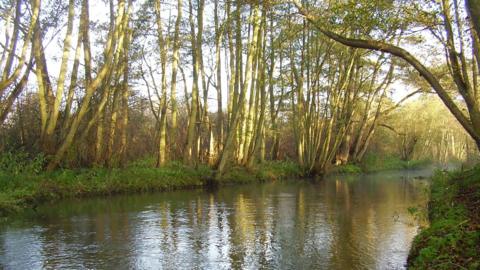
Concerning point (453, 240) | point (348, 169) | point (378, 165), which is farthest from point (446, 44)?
point (378, 165)

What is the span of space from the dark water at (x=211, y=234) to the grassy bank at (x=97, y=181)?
795 mm

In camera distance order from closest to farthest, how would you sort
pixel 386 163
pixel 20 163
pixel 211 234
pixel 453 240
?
pixel 453 240 < pixel 211 234 < pixel 20 163 < pixel 386 163

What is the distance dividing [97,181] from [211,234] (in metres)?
8.81

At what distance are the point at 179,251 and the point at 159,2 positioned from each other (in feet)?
55.3

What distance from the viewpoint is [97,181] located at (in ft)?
57.1

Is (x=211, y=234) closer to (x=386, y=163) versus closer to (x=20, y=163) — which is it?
(x=20, y=163)

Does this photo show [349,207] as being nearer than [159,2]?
Yes

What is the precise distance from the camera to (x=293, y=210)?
543 inches

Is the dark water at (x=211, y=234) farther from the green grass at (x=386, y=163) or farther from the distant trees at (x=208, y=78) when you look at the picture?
the green grass at (x=386, y=163)

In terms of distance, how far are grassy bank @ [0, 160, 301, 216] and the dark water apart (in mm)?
795

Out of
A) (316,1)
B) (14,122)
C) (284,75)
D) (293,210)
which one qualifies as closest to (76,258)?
(293,210)

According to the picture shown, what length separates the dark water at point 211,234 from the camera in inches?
307

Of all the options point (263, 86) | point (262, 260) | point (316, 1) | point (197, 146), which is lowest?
point (262, 260)

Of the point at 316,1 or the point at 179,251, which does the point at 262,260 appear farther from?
the point at 316,1
